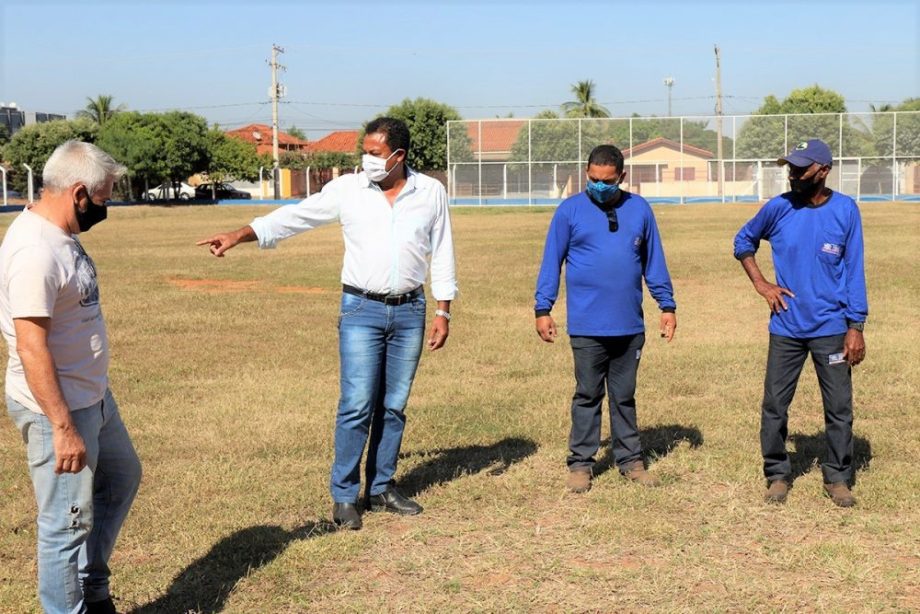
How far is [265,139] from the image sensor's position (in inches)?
4813

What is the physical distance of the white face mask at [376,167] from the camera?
5492 millimetres

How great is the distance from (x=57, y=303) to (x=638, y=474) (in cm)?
373

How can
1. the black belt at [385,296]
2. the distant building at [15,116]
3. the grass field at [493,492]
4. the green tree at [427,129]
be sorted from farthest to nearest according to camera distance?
the distant building at [15,116]
the green tree at [427,129]
the black belt at [385,296]
the grass field at [493,492]

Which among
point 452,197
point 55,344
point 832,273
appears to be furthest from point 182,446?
point 452,197

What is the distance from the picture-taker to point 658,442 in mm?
7332

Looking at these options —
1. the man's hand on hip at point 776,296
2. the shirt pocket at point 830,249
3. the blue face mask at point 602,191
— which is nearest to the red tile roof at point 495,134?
the blue face mask at point 602,191

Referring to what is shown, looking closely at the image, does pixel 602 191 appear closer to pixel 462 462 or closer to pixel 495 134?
pixel 462 462

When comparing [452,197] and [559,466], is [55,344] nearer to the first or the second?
[559,466]

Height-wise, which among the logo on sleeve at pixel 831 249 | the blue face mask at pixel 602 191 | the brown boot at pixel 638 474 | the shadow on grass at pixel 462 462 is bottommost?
the shadow on grass at pixel 462 462

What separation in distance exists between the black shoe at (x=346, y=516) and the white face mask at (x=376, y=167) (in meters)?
1.68

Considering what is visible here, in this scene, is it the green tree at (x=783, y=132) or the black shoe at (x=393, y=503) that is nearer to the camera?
the black shoe at (x=393, y=503)

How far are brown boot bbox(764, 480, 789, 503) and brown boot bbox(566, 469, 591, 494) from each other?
982 millimetres

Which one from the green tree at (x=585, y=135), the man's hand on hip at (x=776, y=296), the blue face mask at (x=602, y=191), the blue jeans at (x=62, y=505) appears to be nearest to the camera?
the blue jeans at (x=62, y=505)

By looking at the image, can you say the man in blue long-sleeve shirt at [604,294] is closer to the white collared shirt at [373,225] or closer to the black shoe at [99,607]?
the white collared shirt at [373,225]
